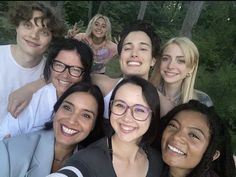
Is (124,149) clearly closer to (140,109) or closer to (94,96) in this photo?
(140,109)

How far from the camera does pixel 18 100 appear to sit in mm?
2213

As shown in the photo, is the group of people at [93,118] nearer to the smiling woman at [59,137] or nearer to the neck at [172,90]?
the smiling woman at [59,137]

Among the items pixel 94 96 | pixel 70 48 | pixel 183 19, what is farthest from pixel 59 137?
pixel 183 19

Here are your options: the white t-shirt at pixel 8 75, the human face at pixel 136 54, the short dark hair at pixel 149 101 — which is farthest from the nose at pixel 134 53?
the white t-shirt at pixel 8 75

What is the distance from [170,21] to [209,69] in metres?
1.07

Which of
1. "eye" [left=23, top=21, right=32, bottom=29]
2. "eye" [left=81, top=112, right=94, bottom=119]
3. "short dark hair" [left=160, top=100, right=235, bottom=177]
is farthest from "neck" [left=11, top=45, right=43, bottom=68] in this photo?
"short dark hair" [left=160, top=100, right=235, bottom=177]

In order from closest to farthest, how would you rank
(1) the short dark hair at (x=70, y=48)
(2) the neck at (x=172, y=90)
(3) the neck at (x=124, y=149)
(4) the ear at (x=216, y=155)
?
(3) the neck at (x=124, y=149)
(4) the ear at (x=216, y=155)
(1) the short dark hair at (x=70, y=48)
(2) the neck at (x=172, y=90)

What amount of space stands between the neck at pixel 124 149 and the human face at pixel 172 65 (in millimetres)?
933

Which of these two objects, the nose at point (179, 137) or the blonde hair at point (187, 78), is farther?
the blonde hair at point (187, 78)

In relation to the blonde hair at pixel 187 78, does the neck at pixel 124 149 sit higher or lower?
lower

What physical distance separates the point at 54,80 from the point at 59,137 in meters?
0.46

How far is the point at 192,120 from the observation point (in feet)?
6.66

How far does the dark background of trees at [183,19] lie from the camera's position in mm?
975

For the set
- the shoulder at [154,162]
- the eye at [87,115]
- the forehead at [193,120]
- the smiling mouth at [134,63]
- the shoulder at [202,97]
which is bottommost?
the shoulder at [154,162]
